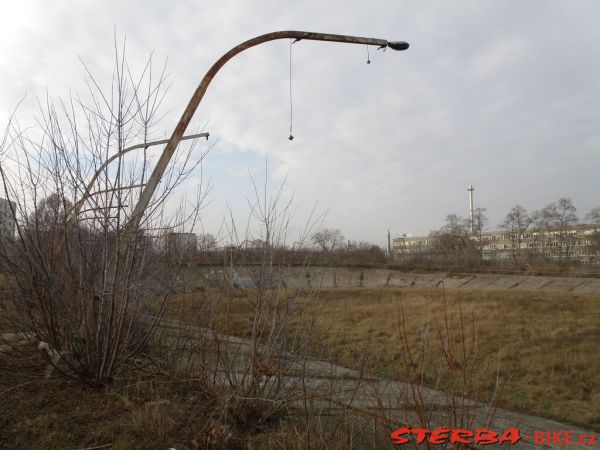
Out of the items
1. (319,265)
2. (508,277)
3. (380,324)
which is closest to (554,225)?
(508,277)

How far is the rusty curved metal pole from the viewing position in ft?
15.2

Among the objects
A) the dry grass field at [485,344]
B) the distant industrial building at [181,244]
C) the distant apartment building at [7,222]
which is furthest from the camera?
the distant industrial building at [181,244]

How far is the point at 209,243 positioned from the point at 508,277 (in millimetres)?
35868

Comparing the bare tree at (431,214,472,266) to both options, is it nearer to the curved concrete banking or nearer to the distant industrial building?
the curved concrete banking

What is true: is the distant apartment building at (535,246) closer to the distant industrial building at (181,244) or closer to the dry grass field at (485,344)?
the dry grass field at (485,344)

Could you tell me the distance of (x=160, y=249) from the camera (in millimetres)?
5371

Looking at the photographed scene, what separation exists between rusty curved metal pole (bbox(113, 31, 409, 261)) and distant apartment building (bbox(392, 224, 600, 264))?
152 feet

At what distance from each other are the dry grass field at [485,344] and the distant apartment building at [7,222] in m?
2.14

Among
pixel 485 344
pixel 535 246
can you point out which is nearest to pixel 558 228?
pixel 535 246

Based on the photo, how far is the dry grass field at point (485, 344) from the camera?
165 inches

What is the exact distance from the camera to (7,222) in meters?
5.11

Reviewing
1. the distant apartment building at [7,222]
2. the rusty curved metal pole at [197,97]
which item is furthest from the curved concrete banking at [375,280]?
the distant apartment building at [7,222]

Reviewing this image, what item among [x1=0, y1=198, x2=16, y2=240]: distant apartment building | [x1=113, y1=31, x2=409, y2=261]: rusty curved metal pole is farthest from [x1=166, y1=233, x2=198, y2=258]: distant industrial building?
[x1=0, y1=198, x2=16, y2=240]: distant apartment building

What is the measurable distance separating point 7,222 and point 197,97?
2.74m
